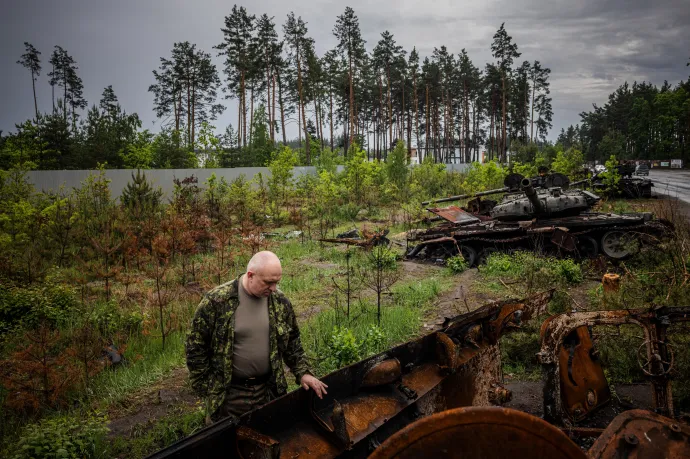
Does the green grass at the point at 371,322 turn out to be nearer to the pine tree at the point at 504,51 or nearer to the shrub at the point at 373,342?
the shrub at the point at 373,342

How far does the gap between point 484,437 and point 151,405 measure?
4.52 m

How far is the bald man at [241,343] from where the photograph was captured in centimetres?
292

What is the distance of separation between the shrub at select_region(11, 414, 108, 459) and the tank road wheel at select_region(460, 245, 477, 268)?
9084 millimetres

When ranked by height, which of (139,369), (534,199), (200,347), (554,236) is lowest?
(139,369)

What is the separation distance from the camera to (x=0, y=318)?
6.52 metres

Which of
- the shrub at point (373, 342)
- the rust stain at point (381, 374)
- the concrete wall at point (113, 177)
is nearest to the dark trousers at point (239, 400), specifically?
the rust stain at point (381, 374)

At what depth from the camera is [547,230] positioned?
10.3 metres

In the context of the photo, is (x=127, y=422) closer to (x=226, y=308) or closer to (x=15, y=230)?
(x=226, y=308)

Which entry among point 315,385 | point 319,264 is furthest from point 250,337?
point 319,264

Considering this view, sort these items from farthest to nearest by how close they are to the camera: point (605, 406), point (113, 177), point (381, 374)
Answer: point (113, 177)
point (605, 406)
point (381, 374)

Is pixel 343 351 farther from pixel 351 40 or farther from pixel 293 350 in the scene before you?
pixel 351 40

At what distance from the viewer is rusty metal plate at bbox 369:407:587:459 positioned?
1.33 m

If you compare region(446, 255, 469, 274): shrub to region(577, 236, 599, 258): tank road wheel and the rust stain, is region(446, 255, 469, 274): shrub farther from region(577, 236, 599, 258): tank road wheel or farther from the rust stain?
the rust stain

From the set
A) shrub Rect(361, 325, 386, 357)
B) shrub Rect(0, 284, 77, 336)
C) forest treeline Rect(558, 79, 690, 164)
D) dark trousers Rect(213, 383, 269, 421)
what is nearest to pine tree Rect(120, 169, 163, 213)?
shrub Rect(0, 284, 77, 336)
